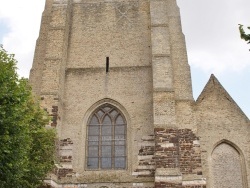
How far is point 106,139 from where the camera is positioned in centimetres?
1619

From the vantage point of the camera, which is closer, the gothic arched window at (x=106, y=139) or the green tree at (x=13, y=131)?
the green tree at (x=13, y=131)

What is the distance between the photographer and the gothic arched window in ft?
51.7

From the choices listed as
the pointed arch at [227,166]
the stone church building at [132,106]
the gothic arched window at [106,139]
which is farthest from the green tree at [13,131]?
the pointed arch at [227,166]

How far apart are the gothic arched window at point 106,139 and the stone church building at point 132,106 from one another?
43mm

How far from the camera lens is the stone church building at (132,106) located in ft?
49.3

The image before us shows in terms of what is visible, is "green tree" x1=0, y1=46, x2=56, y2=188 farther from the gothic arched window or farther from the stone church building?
the gothic arched window

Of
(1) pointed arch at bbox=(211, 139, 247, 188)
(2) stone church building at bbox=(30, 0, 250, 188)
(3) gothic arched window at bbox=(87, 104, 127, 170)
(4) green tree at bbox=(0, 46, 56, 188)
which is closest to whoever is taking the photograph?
(4) green tree at bbox=(0, 46, 56, 188)

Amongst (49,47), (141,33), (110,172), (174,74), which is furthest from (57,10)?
(110,172)

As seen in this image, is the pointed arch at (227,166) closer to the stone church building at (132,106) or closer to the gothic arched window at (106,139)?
the stone church building at (132,106)

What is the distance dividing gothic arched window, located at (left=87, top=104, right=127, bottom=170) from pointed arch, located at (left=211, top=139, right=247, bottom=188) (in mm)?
3828

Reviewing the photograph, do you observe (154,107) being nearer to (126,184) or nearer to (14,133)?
(126,184)

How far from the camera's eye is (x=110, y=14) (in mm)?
18875

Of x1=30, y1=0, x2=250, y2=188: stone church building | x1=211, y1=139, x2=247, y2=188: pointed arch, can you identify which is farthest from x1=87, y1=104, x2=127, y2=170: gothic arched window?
x1=211, y1=139, x2=247, y2=188: pointed arch

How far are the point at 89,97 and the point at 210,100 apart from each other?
541 centimetres
